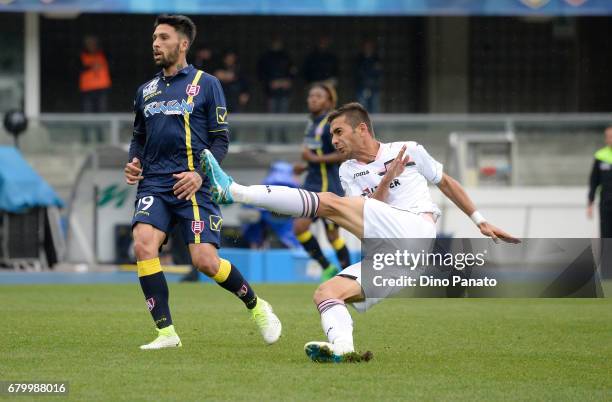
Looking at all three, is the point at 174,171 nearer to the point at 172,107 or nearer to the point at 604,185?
the point at 172,107

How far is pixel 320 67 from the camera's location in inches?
1032

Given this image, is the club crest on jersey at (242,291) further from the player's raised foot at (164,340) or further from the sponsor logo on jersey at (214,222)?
the player's raised foot at (164,340)

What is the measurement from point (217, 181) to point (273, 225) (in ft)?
42.9

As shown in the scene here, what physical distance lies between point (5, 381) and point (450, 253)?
2735 millimetres

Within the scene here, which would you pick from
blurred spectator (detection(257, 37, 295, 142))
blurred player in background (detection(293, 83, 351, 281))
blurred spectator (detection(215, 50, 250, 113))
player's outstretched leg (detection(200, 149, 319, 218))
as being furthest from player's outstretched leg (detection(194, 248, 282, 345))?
→ blurred spectator (detection(257, 37, 295, 142))

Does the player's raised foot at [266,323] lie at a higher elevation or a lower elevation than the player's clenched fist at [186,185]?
lower

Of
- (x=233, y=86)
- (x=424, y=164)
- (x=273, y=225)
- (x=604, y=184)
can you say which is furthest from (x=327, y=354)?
(x=233, y=86)

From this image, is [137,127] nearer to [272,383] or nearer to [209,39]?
[272,383]

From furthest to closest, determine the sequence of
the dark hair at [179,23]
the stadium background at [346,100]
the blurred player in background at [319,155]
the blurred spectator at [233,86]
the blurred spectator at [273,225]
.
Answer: the blurred spectator at [233,86] → the blurred spectator at [273,225] → the stadium background at [346,100] → the blurred player in background at [319,155] → the dark hair at [179,23]

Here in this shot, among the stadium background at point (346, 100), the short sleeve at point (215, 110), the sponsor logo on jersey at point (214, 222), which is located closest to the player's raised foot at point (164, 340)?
the sponsor logo on jersey at point (214, 222)

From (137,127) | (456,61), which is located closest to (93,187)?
(456,61)

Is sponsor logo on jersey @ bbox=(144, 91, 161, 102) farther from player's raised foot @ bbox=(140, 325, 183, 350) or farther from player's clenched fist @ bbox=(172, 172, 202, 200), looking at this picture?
player's raised foot @ bbox=(140, 325, 183, 350)

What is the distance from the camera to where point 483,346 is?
932cm

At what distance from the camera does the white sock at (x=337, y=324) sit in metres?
7.84
